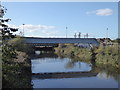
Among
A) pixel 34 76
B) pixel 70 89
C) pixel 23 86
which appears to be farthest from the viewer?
pixel 34 76

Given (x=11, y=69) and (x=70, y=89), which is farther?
(x=70, y=89)

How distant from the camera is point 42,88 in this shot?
63.9ft

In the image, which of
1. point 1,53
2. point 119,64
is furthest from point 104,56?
point 1,53

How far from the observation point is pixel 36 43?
62312 millimetres

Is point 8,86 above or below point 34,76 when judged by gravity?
above

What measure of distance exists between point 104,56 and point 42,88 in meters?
21.0

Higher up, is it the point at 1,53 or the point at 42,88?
the point at 1,53

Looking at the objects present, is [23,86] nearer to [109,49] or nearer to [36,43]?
[109,49]

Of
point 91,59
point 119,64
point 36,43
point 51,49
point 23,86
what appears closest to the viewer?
point 23,86

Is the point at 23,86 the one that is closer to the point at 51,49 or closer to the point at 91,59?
the point at 91,59

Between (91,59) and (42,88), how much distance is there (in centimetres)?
2581

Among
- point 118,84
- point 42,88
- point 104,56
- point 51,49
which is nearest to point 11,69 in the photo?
point 42,88

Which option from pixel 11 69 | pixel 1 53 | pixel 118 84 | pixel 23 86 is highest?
pixel 1 53

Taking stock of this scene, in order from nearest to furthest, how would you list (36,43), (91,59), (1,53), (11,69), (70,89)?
1. (1,53)
2. (11,69)
3. (70,89)
4. (91,59)
5. (36,43)
